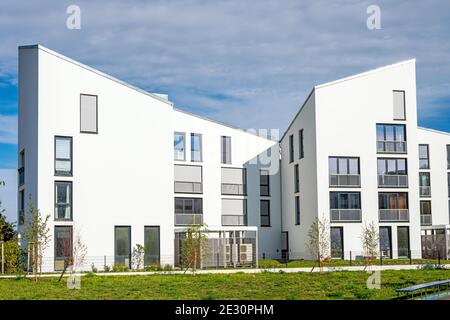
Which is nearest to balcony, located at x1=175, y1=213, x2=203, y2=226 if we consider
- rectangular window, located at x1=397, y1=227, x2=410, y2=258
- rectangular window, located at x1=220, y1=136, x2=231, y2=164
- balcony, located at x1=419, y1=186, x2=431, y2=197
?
rectangular window, located at x1=220, y1=136, x2=231, y2=164

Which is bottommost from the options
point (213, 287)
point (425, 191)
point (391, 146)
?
point (213, 287)

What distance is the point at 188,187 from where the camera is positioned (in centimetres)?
4891

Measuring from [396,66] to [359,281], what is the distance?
2298 cm

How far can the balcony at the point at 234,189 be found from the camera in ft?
167

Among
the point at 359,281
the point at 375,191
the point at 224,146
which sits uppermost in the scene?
the point at 224,146

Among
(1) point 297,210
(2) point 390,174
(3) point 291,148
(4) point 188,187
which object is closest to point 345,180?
(2) point 390,174

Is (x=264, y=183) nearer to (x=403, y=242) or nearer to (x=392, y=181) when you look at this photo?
(x=392, y=181)

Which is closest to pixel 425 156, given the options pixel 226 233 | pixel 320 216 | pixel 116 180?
pixel 320 216

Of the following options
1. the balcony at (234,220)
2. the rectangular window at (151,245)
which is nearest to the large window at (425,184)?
the balcony at (234,220)

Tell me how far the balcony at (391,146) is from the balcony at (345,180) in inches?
91.0

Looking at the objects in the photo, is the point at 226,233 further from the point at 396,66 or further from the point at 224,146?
the point at 396,66

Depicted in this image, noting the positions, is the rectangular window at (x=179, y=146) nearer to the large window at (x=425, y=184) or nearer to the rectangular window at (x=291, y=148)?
the rectangular window at (x=291, y=148)

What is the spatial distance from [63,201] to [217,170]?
44.7 ft

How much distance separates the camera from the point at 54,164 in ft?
129
